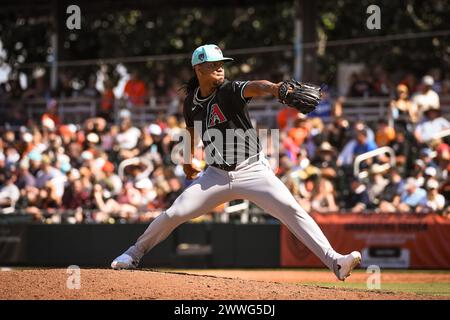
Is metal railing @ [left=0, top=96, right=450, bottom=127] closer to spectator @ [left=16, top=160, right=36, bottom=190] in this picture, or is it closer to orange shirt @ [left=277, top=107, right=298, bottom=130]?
orange shirt @ [left=277, top=107, right=298, bottom=130]

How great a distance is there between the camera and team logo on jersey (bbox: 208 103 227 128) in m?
9.37

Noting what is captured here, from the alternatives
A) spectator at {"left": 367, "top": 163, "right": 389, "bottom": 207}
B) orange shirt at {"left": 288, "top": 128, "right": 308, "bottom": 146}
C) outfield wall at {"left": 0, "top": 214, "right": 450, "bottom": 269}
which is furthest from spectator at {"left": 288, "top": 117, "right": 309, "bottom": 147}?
outfield wall at {"left": 0, "top": 214, "right": 450, "bottom": 269}

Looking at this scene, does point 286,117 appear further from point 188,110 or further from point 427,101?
point 188,110

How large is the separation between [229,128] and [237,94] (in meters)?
0.36

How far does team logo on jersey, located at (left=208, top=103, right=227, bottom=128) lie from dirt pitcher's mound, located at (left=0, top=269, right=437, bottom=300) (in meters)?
1.56

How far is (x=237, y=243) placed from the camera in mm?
17500

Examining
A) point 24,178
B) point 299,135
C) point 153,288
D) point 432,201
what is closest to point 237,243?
point 299,135

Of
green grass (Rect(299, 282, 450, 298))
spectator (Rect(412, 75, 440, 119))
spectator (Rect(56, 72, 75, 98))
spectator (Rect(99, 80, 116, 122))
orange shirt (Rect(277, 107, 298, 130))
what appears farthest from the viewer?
spectator (Rect(56, 72, 75, 98))

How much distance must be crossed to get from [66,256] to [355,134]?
6.19m

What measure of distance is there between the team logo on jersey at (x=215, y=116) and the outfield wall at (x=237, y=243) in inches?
299

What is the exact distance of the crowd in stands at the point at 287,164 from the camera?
680 inches

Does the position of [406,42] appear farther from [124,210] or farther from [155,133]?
[124,210]

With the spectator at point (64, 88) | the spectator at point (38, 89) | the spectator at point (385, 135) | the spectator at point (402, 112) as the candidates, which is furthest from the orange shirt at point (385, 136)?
the spectator at point (38, 89)
